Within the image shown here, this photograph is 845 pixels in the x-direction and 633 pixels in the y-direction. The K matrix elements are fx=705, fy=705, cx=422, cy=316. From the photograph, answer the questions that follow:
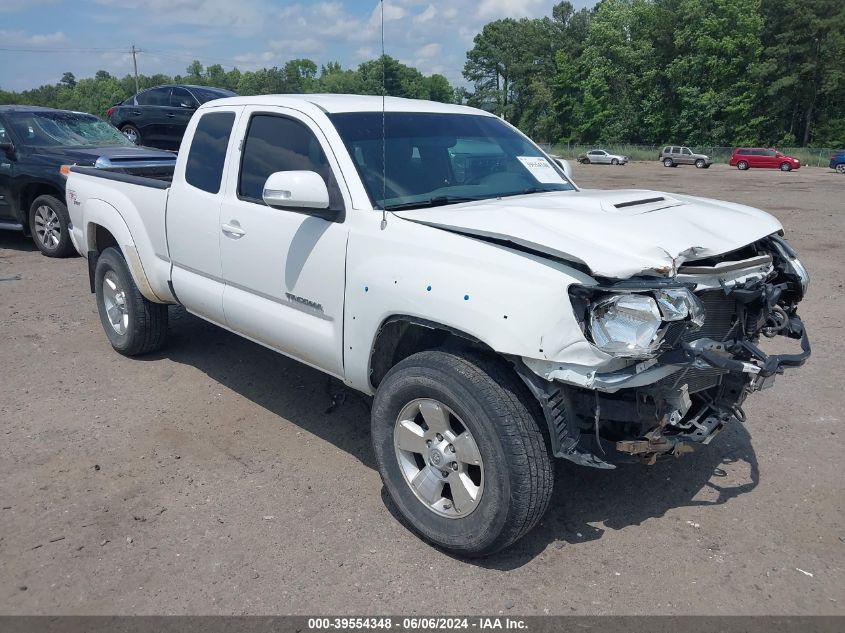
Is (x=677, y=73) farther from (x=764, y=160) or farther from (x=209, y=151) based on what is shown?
(x=209, y=151)

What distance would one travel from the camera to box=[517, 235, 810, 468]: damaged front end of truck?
2.85 m

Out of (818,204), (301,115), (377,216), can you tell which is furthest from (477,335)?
(818,204)

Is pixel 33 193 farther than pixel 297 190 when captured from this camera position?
Yes

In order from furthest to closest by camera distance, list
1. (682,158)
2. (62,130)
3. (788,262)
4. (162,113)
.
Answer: (682,158) < (162,113) < (62,130) < (788,262)

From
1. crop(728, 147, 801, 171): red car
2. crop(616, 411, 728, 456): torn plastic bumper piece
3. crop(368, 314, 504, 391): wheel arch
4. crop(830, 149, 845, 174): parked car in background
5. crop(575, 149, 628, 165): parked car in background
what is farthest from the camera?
crop(575, 149, 628, 165): parked car in background

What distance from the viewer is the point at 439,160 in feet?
13.6

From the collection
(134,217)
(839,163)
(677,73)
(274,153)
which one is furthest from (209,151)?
(677,73)

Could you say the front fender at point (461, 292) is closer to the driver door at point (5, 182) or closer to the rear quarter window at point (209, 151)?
the rear quarter window at point (209, 151)

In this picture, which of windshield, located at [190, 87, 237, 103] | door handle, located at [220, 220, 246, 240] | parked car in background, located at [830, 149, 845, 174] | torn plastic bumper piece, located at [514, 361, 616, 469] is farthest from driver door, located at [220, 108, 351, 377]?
parked car in background, located at [830, 149, 845, 174]

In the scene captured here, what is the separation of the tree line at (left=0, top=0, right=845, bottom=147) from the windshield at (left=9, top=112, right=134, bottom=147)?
4519 centimetres

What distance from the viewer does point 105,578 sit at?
316 centimetres

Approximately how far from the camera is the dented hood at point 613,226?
9.48 ft

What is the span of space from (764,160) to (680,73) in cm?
2388

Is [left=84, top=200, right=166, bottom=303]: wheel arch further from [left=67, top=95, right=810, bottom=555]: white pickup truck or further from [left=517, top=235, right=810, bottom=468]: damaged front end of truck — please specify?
[left=517, top=235, right=810, bottom=468]: damaged front end of truck
